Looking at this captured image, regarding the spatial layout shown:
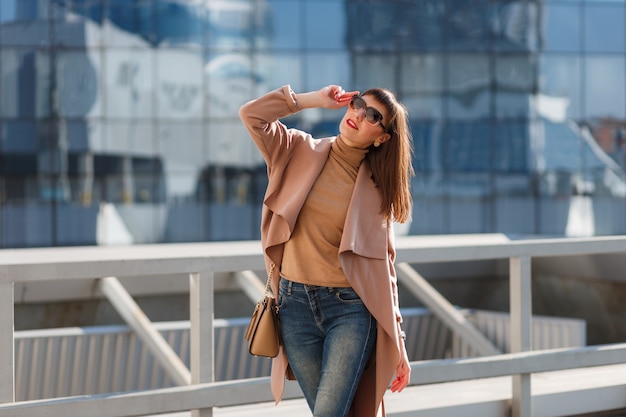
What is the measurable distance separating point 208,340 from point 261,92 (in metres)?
26.4

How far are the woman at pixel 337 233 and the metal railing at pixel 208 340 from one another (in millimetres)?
814

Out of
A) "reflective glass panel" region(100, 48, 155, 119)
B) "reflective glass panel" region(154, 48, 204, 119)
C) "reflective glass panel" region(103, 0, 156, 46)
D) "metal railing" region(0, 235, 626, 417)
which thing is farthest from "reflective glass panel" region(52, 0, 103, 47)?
"metal railing" region(0, 235, 626, 417)

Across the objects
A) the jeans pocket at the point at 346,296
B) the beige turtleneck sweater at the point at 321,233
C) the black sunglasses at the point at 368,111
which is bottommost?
the jeans pocket at the point at 346,296

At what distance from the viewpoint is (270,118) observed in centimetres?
368

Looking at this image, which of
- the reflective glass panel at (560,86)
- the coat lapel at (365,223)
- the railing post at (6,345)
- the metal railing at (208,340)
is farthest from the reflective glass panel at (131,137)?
the coat lapel at (365,223)

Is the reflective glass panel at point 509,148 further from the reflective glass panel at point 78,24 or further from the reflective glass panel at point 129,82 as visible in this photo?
the reflective glass panel at point 78,24

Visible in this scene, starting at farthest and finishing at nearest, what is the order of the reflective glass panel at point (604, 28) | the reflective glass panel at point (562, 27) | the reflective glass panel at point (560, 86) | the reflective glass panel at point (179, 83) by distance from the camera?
the reflective glass panel at point (604, 28) → the reflective glass panel at point (562, 27) → the reflective glass panel at point (560, 86) → the reflective glass panel at point (179, 83)

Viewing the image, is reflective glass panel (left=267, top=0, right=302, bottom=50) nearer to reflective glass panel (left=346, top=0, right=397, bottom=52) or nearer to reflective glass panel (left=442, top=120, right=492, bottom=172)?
reflective glass panel (left=346, top=0, right=397, bottom=52)

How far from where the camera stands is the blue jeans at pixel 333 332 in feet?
12.0

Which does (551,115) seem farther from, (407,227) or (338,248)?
→ (338,248)

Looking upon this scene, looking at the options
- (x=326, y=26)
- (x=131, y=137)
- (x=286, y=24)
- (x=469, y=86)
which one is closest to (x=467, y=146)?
(x=469, y=86)

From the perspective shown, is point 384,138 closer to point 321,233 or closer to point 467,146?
point 321,233

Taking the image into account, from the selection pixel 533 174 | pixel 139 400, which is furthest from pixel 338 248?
pixel 533 174

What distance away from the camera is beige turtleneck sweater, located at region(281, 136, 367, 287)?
3666mm
